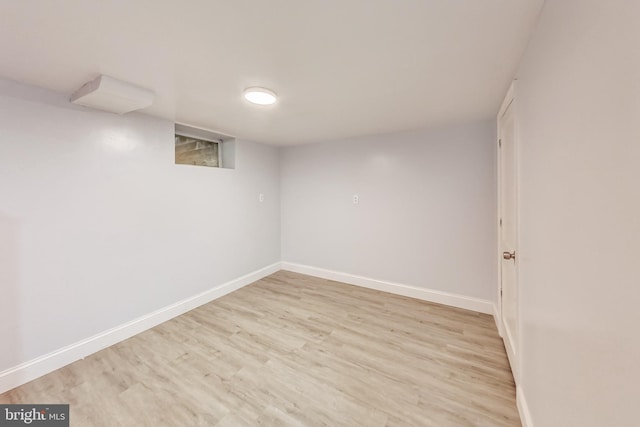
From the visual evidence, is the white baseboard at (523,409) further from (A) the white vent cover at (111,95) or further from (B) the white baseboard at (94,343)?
(A) the white vent cover at (111,95)

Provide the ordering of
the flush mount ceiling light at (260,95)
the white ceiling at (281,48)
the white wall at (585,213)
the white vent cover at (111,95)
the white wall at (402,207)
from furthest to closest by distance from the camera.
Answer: the white wall at (402,207) < the flush mount ceiling light at (260,95) < the white vent cover at (111,95) < the white ceiling at (281,48) < the white wall at (585,213)

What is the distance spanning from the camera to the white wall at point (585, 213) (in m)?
0.56

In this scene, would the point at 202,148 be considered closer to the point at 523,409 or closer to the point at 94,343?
the point at 94,343

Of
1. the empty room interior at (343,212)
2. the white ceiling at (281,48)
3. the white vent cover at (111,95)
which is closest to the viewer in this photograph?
the empty room interior at (343,212)

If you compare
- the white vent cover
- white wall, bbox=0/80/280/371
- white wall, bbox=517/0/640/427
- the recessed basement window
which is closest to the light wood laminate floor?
white wall, bbox=0/80/280/371

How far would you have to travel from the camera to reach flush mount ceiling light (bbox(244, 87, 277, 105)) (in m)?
1.88

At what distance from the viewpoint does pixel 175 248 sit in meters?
2.82

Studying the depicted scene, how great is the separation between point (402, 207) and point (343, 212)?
0.91 m

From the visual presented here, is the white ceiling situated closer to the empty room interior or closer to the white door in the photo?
the empty room interior

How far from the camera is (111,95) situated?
5.87ft

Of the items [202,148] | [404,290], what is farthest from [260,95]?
[404,290]
